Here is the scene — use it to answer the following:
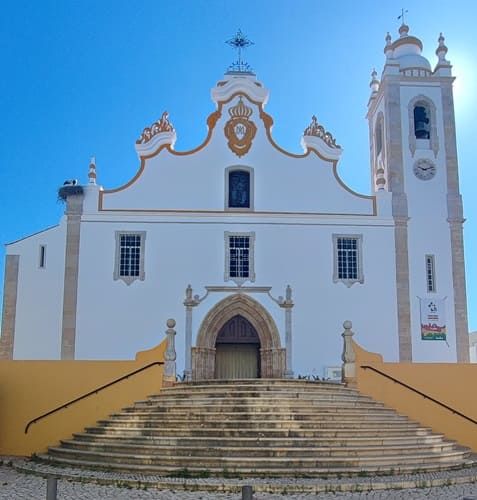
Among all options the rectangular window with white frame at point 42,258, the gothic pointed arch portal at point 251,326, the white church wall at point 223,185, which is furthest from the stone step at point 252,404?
the white church wall at point 223,185

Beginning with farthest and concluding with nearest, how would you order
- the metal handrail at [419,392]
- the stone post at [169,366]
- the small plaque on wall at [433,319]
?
the small plaque on wall at [433,319] < the stone post at [169,366] < the metal handrail at [419,392]

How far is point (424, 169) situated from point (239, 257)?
594 centimetres

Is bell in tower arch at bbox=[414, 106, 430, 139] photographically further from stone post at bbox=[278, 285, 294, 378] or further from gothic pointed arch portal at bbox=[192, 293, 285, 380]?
gothic pointed arch portal at bbox=[192, 293, 285, 380]

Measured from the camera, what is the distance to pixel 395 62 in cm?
2112

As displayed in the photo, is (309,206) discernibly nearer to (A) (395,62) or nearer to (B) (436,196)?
(B) (436,196)

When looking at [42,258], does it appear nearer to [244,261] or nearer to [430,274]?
[244,261]

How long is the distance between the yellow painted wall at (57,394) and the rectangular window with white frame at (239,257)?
18.7ft

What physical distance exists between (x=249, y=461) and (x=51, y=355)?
32.0 feet

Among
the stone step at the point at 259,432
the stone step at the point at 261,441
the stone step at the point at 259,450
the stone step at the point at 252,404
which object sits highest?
the stone step at the point at 252,404

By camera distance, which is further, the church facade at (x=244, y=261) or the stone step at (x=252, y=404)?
the church facade at (x=244, y=261)

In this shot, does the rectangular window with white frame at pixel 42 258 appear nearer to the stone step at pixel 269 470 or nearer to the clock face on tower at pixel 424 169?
the stone step at pixel 269 470

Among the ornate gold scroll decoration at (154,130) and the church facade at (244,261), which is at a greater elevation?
the ornate gold scroll decoration at (154,130)

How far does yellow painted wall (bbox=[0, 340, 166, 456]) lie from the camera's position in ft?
42.4

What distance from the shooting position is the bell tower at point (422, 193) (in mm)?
18812
